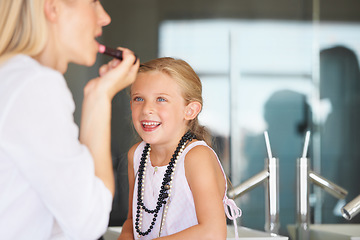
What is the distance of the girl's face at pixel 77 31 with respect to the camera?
0.88 m

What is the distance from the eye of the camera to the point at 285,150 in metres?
3.05

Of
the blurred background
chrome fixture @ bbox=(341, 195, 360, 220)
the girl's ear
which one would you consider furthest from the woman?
the blurred background

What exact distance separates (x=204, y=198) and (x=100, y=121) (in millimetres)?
485

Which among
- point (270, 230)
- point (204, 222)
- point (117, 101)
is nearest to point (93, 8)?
point (204, 222)

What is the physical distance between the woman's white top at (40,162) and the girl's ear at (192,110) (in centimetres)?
67

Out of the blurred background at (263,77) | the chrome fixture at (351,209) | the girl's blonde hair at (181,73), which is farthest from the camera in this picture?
the blurred background at (263,77)

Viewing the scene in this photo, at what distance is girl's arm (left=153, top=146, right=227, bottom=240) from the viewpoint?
121cm

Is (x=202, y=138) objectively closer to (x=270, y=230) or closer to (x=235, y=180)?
(x=270, y=230)

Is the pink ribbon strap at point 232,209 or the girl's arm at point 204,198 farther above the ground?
the girl's arm at point 204,198

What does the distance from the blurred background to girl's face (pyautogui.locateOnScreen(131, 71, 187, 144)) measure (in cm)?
159

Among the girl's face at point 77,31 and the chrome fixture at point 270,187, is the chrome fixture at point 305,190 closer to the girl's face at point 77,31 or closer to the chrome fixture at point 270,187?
the chrome fixture at point 270,187

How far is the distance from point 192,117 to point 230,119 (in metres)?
1.61

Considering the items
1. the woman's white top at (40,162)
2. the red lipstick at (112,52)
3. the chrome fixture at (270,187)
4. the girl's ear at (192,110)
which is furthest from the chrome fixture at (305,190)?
the woman's white top at (40,162)

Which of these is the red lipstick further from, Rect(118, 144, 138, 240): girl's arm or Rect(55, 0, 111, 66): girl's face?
Rect(118, 144, 138, 240): girl's arm
